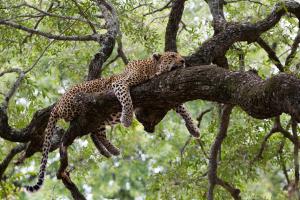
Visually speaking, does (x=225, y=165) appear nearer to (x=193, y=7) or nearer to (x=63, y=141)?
(x=63, y=141)

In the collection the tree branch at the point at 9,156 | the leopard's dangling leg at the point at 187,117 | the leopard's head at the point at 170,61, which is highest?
the leopard's head at the point at 170,61

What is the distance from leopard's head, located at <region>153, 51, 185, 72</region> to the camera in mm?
5891

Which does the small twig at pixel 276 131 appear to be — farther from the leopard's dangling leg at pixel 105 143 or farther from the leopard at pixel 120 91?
the leopard's dangling leg at pixel 105 143

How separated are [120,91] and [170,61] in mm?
891

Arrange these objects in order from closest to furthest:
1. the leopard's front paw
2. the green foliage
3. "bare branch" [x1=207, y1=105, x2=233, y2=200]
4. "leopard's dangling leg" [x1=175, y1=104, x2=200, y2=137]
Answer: the leopard's front paw
"leopard's dangling leg" [x1=175, y1=104, x2=200, y2=137]
"bare branch" [x1=207, y1=105, x2=233, y2=200]
the green foliage

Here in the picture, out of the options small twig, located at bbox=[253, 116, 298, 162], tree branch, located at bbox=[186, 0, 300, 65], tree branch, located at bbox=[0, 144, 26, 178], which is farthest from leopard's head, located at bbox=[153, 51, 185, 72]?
tree branch, located at bbox=[0, 144, 26, 178]

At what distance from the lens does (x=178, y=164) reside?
26.9 feet

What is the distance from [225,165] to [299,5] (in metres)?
2.67

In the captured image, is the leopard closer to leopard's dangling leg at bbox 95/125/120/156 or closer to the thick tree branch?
the thick tree branch

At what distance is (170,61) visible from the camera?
6.01 m

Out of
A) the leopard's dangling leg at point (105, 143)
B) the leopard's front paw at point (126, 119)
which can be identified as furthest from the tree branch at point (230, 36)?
the leopard's dangling leg at point (105, 143)

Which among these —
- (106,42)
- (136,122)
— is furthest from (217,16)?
Answer: (136,122)

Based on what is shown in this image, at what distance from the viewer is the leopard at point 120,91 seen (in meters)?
5.43

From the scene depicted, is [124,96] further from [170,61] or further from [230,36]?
[230,36]
